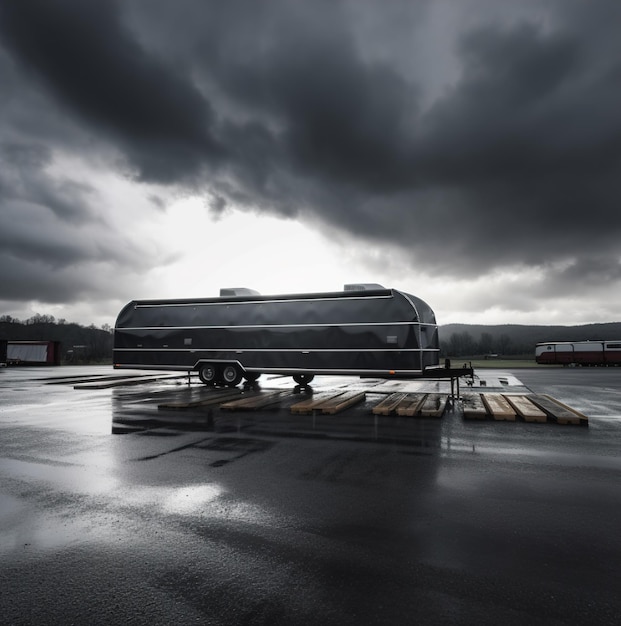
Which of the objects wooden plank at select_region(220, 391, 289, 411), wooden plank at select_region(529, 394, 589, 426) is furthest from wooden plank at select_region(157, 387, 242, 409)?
wooden plank at select_region(529, 394, 589, 426)

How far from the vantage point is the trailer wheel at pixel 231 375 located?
17156 millimetres

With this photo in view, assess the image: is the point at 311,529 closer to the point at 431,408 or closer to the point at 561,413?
the point at 431,408

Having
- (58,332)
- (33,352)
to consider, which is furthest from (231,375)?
(58,332)

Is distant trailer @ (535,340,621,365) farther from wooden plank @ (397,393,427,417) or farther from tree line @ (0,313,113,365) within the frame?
tree line @ (0,313,113,365)

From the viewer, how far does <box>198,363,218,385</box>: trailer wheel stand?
17.5 meters

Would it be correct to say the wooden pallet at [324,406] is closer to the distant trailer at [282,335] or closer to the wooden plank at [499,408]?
the distant trailer at [282,335]

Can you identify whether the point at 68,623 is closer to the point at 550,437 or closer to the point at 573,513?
the point at 573,513

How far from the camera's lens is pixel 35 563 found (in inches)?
134

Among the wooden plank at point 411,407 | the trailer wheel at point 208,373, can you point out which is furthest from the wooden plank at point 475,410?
the trailer wheel at point 208,373

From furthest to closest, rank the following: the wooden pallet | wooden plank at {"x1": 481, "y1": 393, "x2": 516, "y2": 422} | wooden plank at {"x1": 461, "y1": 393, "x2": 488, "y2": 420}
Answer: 1. the wooden pallet
2. wooden plank at {"x1": 461, "y1": 393, "x2": 488, "y2": 420}
3. wooden plank at {"x1": 481, "y1": 393, "x2": 516, "y2": 422}

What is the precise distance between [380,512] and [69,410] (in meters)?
10.8

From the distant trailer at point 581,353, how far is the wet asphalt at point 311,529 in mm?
52934

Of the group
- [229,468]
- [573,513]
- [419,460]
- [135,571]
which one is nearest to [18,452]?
[229,468]

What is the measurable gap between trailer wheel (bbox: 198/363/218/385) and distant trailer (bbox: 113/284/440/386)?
43mm
